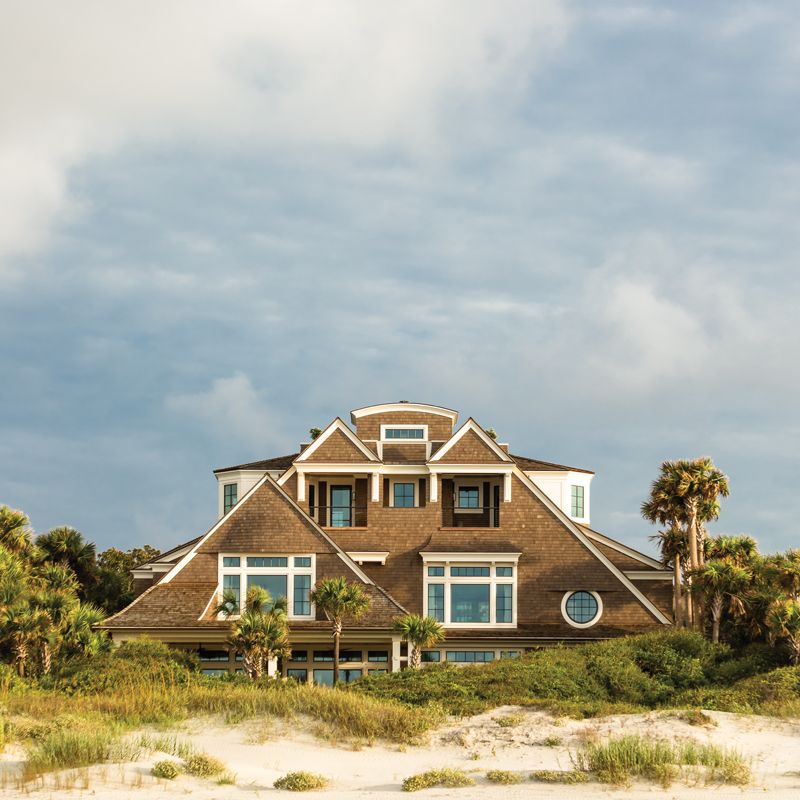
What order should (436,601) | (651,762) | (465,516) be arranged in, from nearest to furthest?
1. (651,762)
2. (436,601)
3. (465,516)

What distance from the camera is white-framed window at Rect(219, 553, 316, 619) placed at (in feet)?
163

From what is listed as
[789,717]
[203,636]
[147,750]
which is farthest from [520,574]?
[147,750]

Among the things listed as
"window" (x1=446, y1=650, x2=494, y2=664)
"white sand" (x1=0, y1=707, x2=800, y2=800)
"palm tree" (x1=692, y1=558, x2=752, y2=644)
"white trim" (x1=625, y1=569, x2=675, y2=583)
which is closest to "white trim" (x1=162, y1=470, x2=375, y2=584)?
"window" (x1=446, y1=650, x2=494, y2=664)

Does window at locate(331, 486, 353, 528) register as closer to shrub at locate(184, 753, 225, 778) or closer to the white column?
the white column

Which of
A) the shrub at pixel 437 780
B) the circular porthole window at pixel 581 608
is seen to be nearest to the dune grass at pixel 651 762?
the shrub at pixel 437 780

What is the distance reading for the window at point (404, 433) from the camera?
185ft

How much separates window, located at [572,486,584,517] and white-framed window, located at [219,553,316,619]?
15709 mm

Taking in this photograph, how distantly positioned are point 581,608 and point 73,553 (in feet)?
74.7

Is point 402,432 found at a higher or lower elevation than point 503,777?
higher

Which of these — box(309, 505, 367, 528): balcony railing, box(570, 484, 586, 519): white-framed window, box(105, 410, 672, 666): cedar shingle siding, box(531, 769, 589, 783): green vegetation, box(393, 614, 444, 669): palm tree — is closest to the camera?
box(531, 769, 589, 783): green vegetation

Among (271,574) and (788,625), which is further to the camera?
(271,574)

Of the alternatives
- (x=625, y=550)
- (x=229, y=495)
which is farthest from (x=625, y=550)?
(x=229, y=495)

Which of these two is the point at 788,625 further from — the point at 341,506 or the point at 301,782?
the point at 301,782

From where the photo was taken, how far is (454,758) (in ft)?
105
